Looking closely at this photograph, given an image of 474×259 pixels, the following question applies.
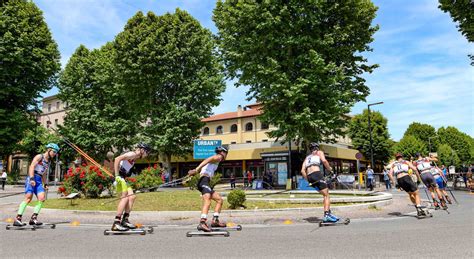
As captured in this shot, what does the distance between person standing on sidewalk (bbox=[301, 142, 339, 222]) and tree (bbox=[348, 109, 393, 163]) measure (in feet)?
139

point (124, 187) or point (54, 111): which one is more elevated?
point (54, 111)

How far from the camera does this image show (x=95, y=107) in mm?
37719

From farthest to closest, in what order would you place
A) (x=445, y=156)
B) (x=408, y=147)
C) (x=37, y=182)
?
(x=445, y=156) < (x=408, y=147) < (x=37, y=182)

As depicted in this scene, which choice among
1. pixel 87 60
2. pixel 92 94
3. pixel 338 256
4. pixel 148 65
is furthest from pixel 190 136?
pixel 338 256

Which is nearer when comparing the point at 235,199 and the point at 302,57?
the point at 235,199

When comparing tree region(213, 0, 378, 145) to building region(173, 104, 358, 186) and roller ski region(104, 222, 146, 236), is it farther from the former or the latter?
roller ski region(104, 222, 146, 236)

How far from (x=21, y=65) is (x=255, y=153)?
24361 mm

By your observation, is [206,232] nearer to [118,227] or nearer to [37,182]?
[118,227]

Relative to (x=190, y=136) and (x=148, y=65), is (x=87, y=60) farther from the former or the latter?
(x=190, y=136)

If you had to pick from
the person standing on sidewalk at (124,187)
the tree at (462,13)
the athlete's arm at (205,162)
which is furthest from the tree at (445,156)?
the person standing on sidewalk at (124,187)

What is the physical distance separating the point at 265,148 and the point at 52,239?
32.7 meters

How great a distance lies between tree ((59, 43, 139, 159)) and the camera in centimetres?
3578

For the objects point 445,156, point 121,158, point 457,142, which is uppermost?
point 457,142

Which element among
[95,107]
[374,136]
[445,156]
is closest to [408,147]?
[445,156]
